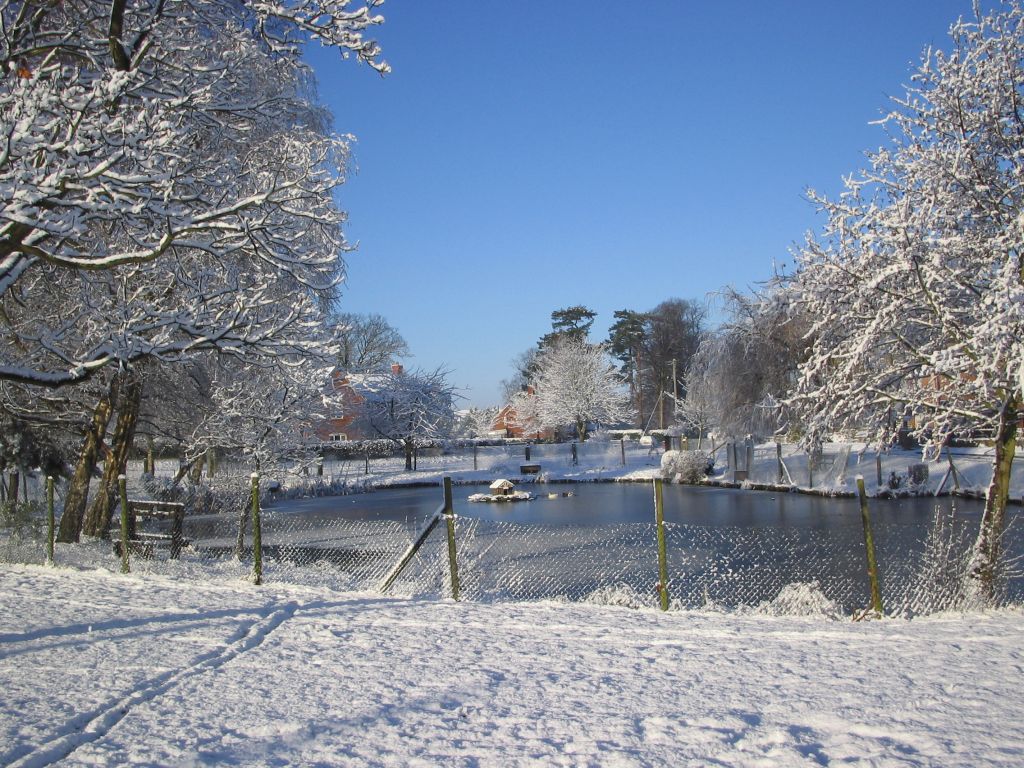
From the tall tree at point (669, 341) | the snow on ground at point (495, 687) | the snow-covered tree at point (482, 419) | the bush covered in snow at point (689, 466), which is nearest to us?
the snow on ground at point (495, 687)

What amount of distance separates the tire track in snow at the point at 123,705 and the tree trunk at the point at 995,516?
7.15 metres

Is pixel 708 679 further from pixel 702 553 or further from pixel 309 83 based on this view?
pixel 309 83

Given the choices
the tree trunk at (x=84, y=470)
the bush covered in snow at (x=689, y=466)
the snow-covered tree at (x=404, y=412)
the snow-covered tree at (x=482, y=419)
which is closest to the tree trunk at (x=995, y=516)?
the tree trunk at (x=84, y=470)

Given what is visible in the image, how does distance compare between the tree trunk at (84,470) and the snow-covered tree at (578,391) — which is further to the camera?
the snow-covered tree at (578,391)

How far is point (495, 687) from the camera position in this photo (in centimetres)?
485

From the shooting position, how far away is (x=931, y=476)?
88.6 feet

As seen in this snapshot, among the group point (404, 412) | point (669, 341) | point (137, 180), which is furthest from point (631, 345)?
point (137, 180)

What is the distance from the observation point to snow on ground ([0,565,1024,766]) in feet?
12.6

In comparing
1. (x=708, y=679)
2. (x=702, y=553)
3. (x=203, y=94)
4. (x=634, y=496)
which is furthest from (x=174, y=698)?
(x=634, y=496)

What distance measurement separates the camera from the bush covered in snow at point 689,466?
110 feet

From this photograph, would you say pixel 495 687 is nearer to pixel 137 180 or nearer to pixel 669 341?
pixel 137 180

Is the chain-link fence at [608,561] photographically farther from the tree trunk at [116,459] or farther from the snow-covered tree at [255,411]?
the snow-covered tree at [255,411]

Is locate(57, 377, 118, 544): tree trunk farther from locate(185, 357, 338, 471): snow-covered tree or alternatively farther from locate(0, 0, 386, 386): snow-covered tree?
locate(185, 357, 338, 471): snow-covered tree

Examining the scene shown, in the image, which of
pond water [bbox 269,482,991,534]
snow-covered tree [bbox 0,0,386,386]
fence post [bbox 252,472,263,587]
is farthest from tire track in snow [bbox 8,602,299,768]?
pond water [bbox 269,482,991,534]
